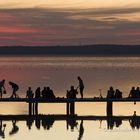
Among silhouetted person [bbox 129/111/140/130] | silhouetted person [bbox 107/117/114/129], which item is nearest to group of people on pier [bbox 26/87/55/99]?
silhouetted person [bbox 107/117/114/129]

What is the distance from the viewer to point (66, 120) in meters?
36.6

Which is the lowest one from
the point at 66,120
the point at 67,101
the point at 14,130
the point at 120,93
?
the point at 14,130

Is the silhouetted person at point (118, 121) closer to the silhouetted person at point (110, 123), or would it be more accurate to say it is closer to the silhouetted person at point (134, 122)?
the silhouetted person at point (110, 123)

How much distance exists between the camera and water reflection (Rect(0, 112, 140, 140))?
33656 mm

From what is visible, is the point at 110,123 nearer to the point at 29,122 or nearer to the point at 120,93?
the point at 120,93

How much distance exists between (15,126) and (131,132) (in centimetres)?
612

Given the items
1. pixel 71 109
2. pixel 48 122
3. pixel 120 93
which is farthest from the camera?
pixel 71 109

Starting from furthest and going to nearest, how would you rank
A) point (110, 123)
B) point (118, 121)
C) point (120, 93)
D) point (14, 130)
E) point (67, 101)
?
point (120, 93) → point (67, 101) → point (118, 121) → point (110, 123) → point (14, 130)

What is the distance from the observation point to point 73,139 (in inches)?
1190

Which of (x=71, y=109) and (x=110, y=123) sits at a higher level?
(x=71, y=109)

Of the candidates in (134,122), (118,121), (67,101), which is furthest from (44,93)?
(134,122)

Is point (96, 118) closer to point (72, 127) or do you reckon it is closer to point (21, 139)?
point (72, 127)

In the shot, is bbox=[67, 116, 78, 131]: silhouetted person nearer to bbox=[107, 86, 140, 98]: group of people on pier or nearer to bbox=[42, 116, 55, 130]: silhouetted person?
bbox=[42, 116, 55, 130]: silhouetted person


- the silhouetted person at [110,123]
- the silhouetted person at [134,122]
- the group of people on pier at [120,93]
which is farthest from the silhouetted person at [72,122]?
the silhouetted person at [134,122]
